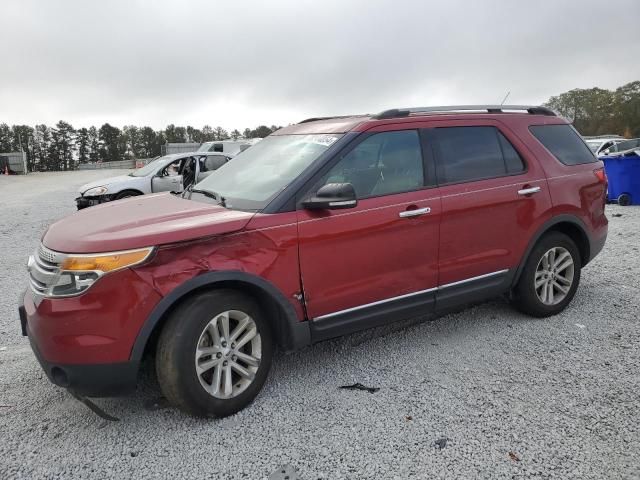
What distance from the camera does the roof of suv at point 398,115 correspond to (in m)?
3.61

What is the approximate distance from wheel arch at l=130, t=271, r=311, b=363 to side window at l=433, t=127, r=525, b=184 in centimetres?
157

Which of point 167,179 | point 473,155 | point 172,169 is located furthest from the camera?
point 172,169

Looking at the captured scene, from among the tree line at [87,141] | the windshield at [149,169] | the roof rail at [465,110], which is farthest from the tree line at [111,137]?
the roof rail at [465,110]

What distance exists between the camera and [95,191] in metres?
11.3

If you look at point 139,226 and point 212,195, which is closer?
point 139,226

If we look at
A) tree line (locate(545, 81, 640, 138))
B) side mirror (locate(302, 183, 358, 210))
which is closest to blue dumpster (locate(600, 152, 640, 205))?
side mirror (locate(302, 183, 358, 210))

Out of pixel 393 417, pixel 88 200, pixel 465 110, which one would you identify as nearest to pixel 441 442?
pixel 393 417

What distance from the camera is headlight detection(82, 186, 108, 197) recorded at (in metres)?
11.2

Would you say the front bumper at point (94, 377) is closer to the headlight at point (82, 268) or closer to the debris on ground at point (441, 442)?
the headlight at point (82, 268)

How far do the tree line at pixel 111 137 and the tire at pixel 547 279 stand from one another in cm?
7474

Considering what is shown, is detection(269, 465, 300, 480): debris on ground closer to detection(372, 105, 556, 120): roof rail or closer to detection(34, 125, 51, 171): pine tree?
detection(372, 105, 556, 120): roof rail

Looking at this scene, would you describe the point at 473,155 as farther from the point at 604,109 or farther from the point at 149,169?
the point at 604,109

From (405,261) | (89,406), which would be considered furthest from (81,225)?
(405,261)

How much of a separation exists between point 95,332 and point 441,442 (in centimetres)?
198
